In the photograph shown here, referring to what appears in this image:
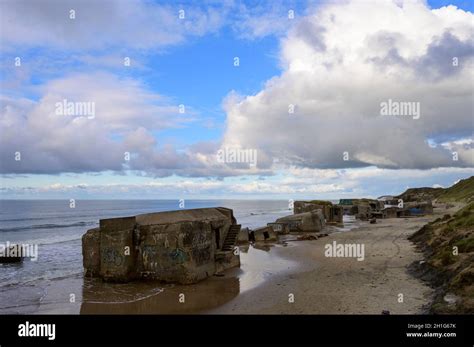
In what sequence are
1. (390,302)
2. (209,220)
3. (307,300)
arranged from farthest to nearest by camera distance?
(209,220), (307,300), (390,302)

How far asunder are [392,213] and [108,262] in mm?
52753

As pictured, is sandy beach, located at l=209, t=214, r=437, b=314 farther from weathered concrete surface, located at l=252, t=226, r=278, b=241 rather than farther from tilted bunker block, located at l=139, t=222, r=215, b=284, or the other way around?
weathered concrete surface, located at l=252, t=226, r=278, b=241

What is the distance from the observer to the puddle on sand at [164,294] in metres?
15.3

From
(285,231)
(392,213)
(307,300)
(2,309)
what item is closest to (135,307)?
(2,309)

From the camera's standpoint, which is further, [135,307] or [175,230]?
[175,230]

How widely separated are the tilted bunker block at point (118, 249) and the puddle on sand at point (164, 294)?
54 cm

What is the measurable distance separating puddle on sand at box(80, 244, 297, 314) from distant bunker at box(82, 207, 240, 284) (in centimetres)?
50

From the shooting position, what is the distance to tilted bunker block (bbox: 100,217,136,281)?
18828 mm

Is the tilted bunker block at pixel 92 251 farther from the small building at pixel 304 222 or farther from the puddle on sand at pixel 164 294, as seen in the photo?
the small building at pixel 304 222

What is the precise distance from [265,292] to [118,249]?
24.2 feet

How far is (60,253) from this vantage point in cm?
3309

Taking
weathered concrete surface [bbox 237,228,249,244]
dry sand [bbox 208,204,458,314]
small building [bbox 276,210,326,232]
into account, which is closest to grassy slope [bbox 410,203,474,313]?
dry sand [bbox 208,204,458,314]
